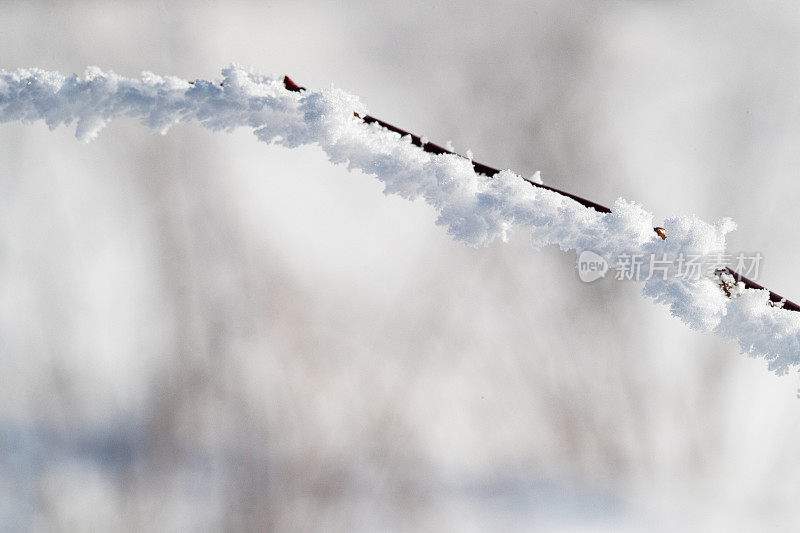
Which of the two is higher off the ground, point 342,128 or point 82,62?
point 82,62

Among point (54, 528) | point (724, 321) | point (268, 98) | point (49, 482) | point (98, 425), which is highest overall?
point (268, 98)

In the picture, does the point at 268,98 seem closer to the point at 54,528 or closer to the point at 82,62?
the point at 82,62

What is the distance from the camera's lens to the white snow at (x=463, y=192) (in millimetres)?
486

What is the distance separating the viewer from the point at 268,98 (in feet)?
1.82

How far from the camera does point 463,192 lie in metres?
0.52

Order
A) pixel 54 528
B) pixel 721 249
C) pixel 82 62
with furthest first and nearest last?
pixel 82 62
pixel 54 528
pixel 721 249

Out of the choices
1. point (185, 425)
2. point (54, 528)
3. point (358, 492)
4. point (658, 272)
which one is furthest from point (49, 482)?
point (658, 272)

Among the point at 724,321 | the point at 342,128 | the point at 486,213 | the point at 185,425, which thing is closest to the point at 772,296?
the point at 724,321

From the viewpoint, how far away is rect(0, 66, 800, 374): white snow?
1.60ft

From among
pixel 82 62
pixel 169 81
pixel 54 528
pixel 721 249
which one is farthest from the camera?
pixel 82 62

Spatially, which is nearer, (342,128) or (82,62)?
(342,128)

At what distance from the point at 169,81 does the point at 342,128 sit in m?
0.23

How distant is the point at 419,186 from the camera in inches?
21.0

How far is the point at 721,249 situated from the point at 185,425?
4.08 ft
